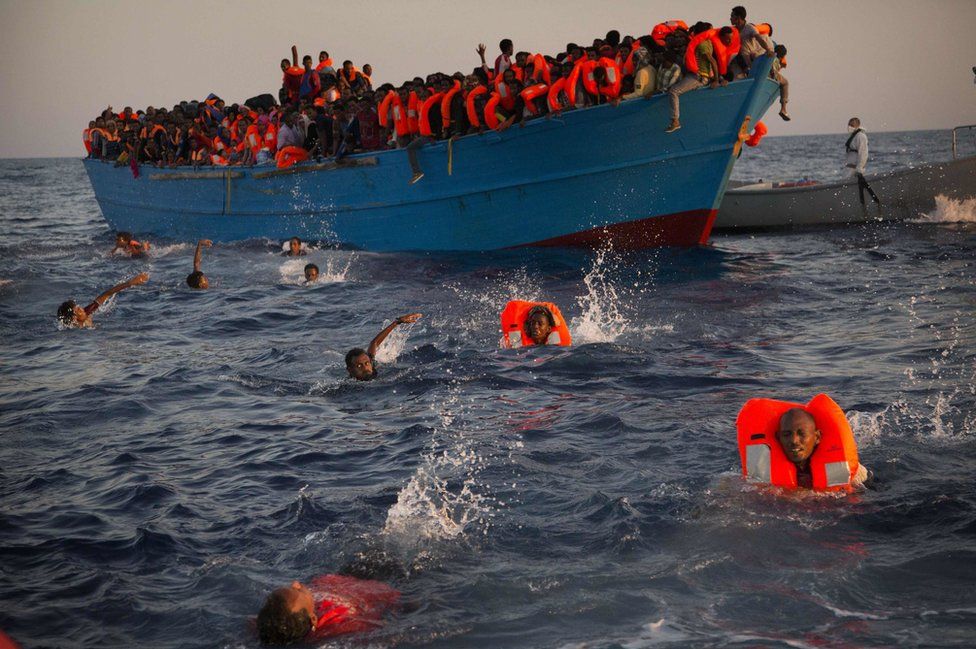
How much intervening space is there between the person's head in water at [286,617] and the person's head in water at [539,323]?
6245 millimetres

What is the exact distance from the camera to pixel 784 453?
6926 millimetres

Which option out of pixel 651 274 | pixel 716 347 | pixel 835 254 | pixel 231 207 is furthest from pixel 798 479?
pixel 231 207

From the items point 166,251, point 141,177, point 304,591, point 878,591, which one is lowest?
point 878,591

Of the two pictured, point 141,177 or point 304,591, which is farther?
point 141,177

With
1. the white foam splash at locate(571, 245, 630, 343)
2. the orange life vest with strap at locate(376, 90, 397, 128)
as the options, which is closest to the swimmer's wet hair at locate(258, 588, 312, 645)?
the white foam splash at locate(571, 245, 630, 343)

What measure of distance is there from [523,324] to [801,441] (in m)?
5.02

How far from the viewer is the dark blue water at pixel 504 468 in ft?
18.8

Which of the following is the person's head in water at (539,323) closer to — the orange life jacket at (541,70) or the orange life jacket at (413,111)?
the orange life jacket at (541,70)

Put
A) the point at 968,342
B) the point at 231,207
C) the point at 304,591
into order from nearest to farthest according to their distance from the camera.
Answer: the point at 304,591 < the point at 968,342 < the point at 231,207

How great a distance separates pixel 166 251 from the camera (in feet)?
77.8

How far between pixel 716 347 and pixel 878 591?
588 centimetres

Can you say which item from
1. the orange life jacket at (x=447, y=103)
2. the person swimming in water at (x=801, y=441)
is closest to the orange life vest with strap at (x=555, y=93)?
the orange life jacket at (x=447, y=103)

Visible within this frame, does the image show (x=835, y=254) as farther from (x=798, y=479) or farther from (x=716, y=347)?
(x=798, y=479)

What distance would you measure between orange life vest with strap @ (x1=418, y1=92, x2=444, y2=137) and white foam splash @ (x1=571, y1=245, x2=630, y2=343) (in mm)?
3876
